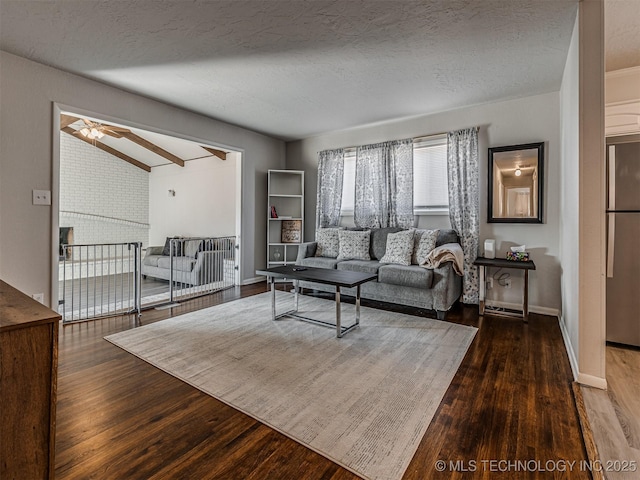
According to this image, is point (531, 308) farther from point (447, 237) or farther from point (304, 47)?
point (304, 47)

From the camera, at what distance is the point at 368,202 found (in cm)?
489

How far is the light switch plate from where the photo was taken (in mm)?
2984

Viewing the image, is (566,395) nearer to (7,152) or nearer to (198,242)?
(7,152)

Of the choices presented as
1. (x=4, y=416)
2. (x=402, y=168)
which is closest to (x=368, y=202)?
(x=402, y=168)

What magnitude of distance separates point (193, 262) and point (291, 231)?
1759 millimetres

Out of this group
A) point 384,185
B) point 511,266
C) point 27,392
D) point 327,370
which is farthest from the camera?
point 384,185

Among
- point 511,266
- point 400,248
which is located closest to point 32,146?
point 400,248

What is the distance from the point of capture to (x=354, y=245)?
4.51 m

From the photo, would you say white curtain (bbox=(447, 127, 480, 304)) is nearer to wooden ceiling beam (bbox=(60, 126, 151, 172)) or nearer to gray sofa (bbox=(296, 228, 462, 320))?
gray sofa (bbox=(296, 228, 462, 320))

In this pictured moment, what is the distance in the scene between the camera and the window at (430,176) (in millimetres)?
4312

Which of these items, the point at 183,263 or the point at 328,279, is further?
the point at 183,263

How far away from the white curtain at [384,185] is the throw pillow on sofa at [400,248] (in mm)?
418

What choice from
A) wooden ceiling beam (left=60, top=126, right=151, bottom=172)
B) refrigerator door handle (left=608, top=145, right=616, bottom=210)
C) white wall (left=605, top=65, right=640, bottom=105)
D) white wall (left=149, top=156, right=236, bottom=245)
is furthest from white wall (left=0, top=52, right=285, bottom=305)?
white wall (left=605, top=65, right=640, bottom=105)

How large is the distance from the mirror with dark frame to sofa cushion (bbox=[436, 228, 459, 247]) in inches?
17.7
